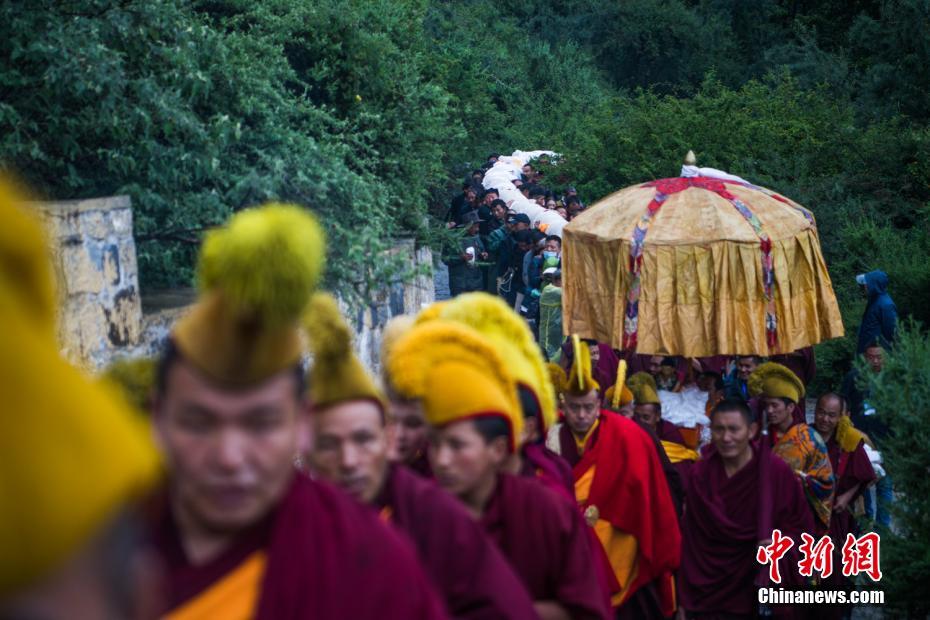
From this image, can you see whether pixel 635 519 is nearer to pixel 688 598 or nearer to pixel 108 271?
pixel 688 598

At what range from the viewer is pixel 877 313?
1086cm

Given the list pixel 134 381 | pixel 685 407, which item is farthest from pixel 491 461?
pixel 685 407

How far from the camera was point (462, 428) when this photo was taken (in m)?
3.37

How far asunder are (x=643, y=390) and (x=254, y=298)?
6.72 meters

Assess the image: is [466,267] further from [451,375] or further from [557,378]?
[451,375]

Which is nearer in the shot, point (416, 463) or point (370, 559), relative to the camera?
point (370, 559)

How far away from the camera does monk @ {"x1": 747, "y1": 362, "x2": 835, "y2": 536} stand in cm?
790

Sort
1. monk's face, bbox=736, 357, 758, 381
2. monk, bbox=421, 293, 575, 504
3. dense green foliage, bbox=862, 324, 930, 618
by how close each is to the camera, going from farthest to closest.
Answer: monk's face, bbox=736, 357, 758, 381 → dense green foliage, bbox=862, 324, 930, 618 → monk, bbox=421, 293, 575, 504

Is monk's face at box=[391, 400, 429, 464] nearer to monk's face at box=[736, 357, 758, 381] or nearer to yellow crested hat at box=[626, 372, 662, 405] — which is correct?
yellow crested hat at box=[626, 372, 662, 405]

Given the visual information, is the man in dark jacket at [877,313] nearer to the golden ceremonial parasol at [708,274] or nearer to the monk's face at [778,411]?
the golden ceremonial parasol at [708,274]

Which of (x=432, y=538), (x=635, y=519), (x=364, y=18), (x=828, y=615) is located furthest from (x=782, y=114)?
(x=432, y=538)

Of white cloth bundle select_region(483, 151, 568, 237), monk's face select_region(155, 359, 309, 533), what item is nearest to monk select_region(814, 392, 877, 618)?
monk's face select_region(155, 359, 309, 533)

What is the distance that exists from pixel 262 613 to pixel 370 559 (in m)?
0.21

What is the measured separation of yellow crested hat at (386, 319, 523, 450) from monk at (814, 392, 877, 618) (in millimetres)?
5439
